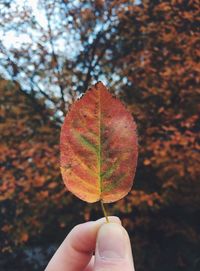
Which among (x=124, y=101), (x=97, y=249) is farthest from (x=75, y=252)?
(x=124, y=101)

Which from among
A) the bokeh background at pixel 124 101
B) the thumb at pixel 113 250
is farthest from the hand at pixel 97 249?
the bokeh background at pixel 124 101

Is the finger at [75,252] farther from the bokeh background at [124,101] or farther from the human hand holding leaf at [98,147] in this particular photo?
the bokeh background at [124,101]

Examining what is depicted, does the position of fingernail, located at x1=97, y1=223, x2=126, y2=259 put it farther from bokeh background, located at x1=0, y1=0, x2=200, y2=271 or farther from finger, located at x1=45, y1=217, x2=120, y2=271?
bokeh background, located at x1=0, y1=0, x2=200, y2=271

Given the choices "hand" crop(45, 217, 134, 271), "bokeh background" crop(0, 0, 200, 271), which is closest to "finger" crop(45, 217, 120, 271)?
"hand" crop(45, 217, 134, 271)

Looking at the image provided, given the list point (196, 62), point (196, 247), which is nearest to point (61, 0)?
point (196, 62)

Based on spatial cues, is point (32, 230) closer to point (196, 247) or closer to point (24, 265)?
point (24, 265)

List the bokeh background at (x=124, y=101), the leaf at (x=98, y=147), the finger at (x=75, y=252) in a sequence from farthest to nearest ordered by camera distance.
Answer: the bokeh background at (x=124, y=101) → the finger at (x=75, y=252) → the leaf at (x=98, y=147)
